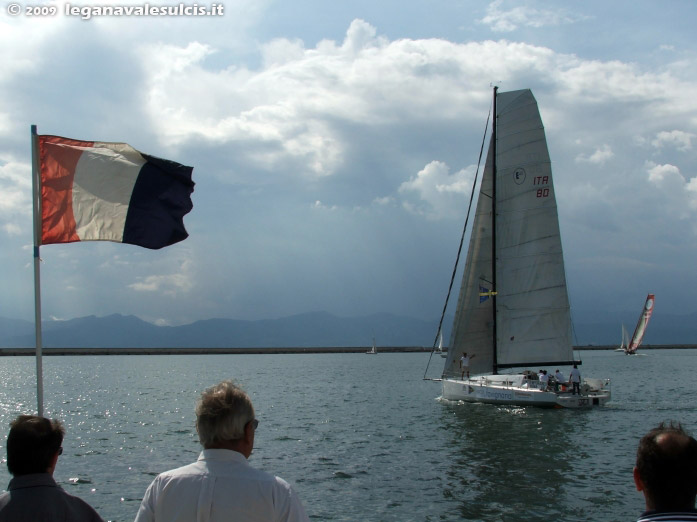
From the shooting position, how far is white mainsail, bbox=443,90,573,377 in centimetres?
3909

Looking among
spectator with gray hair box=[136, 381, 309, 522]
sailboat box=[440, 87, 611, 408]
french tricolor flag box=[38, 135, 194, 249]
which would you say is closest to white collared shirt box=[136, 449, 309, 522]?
spectator with gray hair box=[136, 381, 309, 522]

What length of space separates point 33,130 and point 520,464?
1912 cm

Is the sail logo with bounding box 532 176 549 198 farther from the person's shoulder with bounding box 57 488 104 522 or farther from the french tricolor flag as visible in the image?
the person's shoulder with bounding box 57 488 104 522

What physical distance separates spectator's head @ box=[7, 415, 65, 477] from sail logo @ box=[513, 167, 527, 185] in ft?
122

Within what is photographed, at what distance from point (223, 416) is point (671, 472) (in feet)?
9.31

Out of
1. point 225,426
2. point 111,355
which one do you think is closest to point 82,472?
point 225,426

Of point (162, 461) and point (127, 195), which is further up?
point (127, 195)

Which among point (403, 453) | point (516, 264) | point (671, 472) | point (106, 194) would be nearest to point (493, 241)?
point (516, 264)

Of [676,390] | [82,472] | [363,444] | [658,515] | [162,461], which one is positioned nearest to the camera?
[658,515]

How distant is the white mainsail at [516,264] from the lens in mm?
39094

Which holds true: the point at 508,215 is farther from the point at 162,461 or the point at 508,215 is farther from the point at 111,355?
the point at 111,355

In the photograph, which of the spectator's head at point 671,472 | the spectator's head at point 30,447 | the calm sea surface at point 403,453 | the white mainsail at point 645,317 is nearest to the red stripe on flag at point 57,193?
the spectator's head at point 30,447

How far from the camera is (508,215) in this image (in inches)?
1570

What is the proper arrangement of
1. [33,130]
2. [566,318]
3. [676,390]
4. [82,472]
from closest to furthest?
[33,130] < [82,472] < [566,318] < [676,390]
